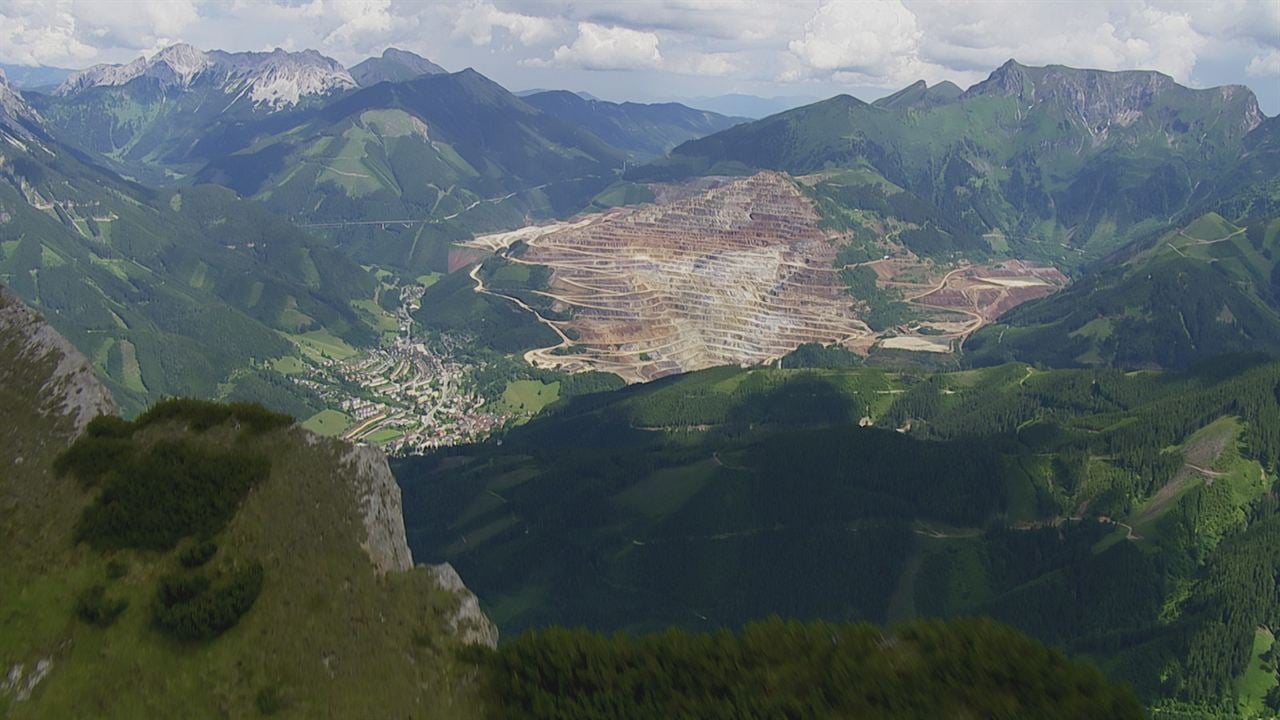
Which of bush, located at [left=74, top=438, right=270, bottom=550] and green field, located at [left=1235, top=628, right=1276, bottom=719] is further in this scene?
green field, located at [left=1235, top=628, right=1276, bottom=719]

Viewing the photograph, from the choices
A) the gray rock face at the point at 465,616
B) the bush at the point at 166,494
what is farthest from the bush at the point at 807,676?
the bush at the point at 166,494

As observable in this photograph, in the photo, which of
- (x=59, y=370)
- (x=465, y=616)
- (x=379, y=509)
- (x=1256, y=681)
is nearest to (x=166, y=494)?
(x=379, y=509)

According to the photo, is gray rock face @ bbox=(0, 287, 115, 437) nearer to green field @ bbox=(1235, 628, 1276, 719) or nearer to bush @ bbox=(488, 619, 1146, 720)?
bush @ bbox=(488, 619, 1146, 720)

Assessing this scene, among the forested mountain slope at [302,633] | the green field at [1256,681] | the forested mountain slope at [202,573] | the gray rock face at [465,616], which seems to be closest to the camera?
the forested mountain slope at [202,573]

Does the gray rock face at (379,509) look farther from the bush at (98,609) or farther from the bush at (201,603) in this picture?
the bush at (98,609)

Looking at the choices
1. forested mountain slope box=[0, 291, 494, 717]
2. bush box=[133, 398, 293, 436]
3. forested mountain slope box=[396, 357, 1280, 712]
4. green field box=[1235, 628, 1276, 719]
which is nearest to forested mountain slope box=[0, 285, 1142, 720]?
forested mountain slope box=[0, 291, 494, 717]

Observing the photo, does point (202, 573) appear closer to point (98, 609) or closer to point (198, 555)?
point (198, 555)
